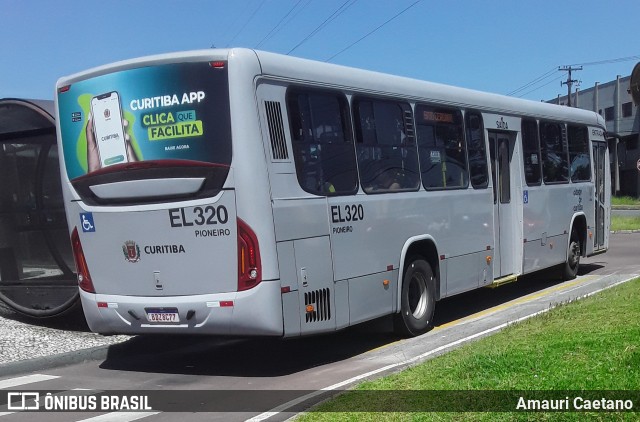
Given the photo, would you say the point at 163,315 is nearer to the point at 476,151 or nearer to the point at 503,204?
the point at 476,151

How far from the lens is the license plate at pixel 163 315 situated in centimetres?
812

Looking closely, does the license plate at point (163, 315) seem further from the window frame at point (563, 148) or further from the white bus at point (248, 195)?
the window frame at point (563, 148)

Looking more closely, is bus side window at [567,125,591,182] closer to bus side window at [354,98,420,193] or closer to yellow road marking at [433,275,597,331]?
yellow road marking at [433,275,597,331]

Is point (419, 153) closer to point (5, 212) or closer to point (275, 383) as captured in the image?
point (275, 383)

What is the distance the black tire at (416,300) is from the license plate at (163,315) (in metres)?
3.17

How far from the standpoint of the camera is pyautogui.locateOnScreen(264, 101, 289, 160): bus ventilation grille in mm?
7973

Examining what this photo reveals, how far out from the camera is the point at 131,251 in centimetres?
837

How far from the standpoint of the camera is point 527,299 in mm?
13367

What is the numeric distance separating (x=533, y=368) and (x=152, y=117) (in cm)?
464

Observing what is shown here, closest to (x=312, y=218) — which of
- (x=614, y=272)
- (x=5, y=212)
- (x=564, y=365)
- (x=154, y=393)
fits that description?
(x=154, y=393)

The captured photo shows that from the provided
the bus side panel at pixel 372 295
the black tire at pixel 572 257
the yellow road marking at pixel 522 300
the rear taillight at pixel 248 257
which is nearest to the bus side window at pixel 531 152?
the yellow road marking at pixel 522 300

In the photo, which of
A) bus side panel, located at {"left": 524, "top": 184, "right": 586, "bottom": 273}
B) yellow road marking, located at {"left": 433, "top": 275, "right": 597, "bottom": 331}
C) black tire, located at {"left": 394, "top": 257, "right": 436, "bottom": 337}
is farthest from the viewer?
bus side panel, located at {"left": 524, "top": 184, "right": 586, "bottom": 273}

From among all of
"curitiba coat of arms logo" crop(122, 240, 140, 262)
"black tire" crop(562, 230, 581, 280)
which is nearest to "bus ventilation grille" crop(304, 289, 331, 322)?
"curitiba coat of arms logo" crop(122, 240, 140, 262)

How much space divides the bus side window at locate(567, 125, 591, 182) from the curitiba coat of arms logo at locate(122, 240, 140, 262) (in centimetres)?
999
